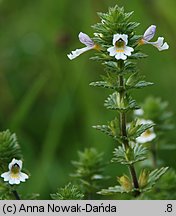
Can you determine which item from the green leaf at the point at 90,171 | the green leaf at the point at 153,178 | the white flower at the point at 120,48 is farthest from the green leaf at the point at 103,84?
the green leaf at the point at 90,171

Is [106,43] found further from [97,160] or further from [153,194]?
[153,194]

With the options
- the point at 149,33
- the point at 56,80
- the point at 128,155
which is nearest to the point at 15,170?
the point at 128,155

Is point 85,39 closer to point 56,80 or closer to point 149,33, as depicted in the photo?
point 149,33

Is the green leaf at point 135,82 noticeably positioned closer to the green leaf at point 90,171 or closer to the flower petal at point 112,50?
the flower petal at point 112,50

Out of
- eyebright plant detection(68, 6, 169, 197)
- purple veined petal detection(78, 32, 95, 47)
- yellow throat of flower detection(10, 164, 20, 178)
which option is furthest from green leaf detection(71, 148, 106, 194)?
purple veined petal detection(78, 32, 95, 47)

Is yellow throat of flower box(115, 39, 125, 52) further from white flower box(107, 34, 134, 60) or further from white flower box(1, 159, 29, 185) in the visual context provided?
white flower box(1, 159, 29, 185)
